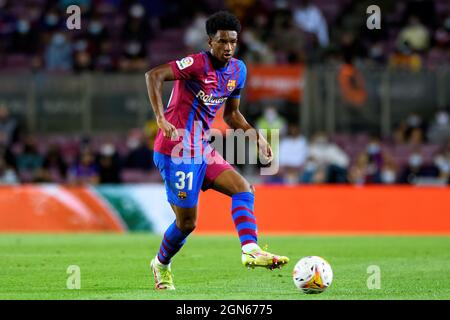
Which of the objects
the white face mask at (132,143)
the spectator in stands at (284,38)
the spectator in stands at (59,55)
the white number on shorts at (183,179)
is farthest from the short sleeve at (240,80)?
the spectator in stands at (59,55)

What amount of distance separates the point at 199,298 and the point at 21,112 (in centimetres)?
1423

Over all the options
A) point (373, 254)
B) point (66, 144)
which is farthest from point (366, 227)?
point (66, 144)

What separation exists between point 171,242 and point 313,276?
1521mm

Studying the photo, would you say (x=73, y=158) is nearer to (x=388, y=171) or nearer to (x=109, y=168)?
(x=109, y=168)

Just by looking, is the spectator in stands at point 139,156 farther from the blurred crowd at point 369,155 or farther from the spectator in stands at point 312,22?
the spectator in stands at point 312,22

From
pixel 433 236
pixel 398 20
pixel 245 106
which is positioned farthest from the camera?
pixel 398 20

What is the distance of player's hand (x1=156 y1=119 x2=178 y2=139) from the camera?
32.0 feet

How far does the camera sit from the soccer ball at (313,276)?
977 cm

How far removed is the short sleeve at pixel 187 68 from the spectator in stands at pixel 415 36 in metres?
14.5

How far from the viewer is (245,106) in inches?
896

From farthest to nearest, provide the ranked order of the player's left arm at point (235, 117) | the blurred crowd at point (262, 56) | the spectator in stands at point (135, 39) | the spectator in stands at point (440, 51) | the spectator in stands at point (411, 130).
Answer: the spectator in stands at point (440, 51) → the spectator in stands at point (135, 39) → the spectator in stands at point (411, 130) → the blurred crowd at point (262, 56) → the player's left arm at point (235, 117)

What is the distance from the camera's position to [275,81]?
22656 mm

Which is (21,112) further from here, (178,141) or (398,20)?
(178,141)

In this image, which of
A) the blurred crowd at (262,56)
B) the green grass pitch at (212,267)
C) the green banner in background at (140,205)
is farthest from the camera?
the blurred crowd at (262,56)
